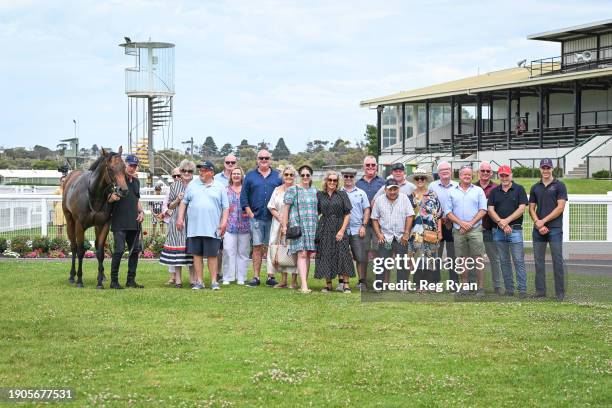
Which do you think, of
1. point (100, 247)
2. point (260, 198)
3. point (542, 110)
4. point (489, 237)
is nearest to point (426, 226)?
point (489, 237)

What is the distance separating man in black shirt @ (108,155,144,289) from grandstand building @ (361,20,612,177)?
1216 inches

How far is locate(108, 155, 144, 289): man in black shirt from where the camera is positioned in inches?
562

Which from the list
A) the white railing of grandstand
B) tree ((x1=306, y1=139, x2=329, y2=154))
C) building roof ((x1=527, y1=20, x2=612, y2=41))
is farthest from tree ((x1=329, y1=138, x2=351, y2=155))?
the white railing of grandstand

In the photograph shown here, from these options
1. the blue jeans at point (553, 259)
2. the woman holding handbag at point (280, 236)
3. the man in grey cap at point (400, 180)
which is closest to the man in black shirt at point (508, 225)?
the blue jeans at point (553, 259)

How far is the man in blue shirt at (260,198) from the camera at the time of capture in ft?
48.8

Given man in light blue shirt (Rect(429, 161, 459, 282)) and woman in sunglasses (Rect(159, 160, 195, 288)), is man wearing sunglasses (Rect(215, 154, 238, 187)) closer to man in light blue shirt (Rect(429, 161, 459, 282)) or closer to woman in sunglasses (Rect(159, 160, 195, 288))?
woman in sunglasses (Rect(159, 160, 195, 288))

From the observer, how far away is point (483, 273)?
13.6m

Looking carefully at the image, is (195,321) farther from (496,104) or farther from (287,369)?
(496,104)

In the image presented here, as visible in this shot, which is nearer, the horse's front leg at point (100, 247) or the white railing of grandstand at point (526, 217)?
the horse's front leg at point (100, 247)

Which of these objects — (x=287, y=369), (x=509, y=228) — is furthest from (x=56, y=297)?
(x=509, y=228)

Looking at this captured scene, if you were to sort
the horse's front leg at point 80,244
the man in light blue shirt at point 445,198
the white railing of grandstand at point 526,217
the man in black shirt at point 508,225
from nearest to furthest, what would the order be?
the man in black shirt at point 508,225
the man in light blue shirt at point 445,198
the horse's front leg at point 80,244
the white railing of grandstand at point 526,217

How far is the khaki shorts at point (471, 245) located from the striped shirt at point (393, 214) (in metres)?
0.84

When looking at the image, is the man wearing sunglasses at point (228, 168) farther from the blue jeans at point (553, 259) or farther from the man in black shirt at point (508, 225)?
the blue jeans at point (553, 259)

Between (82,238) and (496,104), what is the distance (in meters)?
46.0
